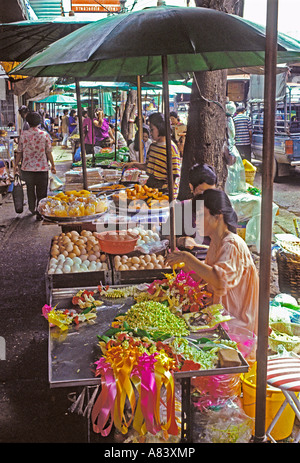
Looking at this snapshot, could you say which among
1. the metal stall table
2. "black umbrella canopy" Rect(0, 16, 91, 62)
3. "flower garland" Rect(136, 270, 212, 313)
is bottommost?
the metal stall table

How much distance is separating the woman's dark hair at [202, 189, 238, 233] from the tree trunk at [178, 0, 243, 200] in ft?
9.55

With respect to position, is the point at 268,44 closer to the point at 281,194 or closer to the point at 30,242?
the point at 30,242

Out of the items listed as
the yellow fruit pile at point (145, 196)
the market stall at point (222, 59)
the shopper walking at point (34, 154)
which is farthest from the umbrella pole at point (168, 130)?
the shopper walking at point (34, 154)

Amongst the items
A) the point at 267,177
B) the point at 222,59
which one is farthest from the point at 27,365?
the point at 222,59

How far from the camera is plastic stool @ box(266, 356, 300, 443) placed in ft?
8.51

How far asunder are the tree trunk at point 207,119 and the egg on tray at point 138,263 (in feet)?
6.60

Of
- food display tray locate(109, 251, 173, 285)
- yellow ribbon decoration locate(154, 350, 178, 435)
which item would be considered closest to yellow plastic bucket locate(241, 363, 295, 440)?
yellow ribbon decoration locate(154, 350, 178, 435)

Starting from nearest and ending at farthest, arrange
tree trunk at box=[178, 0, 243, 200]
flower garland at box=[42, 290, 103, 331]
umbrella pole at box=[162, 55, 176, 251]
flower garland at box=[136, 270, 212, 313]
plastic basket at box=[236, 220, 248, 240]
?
flower garland at box=[42, 290, 103, 331] → flower garland at box=[136, 270, 212, 313] → umbrella pole at box=[162, 55, 176, 251] → tree trunk at box=[178, 0, 243, 200] → plastic basket at box=[236, 220, 248, 240]

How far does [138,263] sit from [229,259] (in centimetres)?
148

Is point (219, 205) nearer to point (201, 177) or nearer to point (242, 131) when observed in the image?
point (201, 177)

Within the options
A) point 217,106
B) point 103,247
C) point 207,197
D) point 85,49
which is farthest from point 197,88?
point 85,49

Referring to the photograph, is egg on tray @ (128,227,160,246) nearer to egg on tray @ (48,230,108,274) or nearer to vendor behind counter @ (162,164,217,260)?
vendor behind counter @ (162,164,217,260)

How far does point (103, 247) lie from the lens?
4.72 metres
